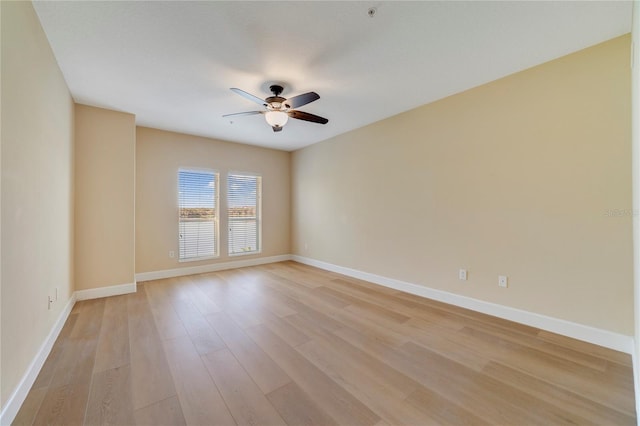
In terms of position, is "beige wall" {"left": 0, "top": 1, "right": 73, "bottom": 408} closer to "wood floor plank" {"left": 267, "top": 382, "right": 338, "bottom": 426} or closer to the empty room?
the empty room

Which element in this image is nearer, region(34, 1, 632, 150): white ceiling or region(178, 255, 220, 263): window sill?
region(34, 1, 632, 150): white ceiling

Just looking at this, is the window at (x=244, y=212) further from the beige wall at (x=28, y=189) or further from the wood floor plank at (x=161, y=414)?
the wood floor plank at (x=161, y=414)

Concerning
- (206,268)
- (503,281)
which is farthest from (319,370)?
(206,268)

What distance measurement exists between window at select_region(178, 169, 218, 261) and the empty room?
924mm

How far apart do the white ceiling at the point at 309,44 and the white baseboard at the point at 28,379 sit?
252 cm

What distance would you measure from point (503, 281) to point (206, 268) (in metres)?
4.80

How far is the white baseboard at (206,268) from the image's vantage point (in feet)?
14.8

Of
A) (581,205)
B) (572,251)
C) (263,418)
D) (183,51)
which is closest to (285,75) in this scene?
(183,51)

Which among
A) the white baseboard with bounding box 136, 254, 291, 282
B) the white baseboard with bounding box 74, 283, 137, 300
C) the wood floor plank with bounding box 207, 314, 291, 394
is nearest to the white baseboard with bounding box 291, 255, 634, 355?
the wood floor plank with bounding box 207, 314, 291, 394

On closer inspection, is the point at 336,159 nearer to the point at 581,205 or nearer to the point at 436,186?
the point at 436,186

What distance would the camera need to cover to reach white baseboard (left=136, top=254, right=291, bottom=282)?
4.50 meters

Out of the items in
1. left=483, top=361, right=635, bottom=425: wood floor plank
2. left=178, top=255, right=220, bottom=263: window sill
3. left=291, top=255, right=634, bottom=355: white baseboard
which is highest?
left=178, top=255, right=220, bottom=263: window sill

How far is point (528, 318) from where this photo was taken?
267 cm

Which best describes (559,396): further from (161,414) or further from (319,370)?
(161,414)
